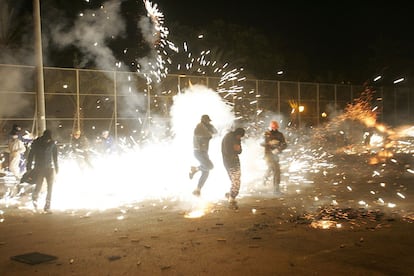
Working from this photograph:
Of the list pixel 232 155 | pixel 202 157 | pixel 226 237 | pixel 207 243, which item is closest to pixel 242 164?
pixel 202 157

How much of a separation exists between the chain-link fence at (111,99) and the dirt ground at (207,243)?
7631 millimetres

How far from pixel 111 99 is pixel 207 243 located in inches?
578

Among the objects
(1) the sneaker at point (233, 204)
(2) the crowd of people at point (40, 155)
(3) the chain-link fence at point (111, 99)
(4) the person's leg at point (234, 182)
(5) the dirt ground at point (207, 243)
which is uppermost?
(3) the chain-link fence at point (111, 99)

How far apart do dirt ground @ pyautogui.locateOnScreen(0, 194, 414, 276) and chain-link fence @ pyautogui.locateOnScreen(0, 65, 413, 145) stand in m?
7.63

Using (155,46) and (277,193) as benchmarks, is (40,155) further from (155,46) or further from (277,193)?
(155,46)

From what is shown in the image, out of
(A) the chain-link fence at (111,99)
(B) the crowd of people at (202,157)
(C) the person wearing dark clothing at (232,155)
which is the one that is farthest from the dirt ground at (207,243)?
(A) the chain-link fence at (111,99)

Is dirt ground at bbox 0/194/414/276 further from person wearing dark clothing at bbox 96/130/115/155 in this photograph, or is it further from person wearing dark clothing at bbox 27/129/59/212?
person wearing dark clothing at bbox 96/130/115/155

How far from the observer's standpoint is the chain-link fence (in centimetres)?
1869

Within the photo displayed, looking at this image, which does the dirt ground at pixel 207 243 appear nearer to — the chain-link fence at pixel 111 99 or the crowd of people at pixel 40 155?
the crowd of people at pixel 40 155

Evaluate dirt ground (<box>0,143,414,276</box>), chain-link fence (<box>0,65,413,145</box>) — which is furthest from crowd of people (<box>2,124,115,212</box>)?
chain-link fence (<box>0,65,413,145</box>)

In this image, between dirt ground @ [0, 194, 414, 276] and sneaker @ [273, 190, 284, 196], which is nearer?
dirt ground @ [0, 194, 414, 276]

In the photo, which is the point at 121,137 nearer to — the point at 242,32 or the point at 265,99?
the point at 265,99

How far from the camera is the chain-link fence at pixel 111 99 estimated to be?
18688 mm

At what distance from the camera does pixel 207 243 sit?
7.45m
